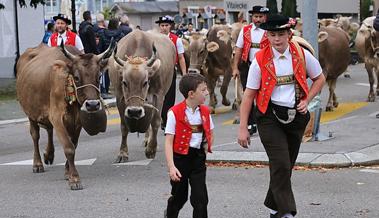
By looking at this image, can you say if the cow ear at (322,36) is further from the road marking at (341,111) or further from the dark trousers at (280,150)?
the dark trousers at (280,150)

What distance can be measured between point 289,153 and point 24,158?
6150 mm

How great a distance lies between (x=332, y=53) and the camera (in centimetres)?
1544

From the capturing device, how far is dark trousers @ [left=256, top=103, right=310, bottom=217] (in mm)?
6824

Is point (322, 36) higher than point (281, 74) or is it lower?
lower

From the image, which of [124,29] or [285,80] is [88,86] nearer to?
[285,80]

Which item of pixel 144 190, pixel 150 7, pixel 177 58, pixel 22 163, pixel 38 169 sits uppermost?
pixel 177 58

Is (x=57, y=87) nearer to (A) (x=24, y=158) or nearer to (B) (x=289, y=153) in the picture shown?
(A) (x=24, y=158)

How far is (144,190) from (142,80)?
1882 mm

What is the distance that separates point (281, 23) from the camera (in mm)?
6891

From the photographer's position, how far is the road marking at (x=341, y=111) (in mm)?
15227

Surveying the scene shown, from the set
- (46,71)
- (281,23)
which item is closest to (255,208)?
(281,23)

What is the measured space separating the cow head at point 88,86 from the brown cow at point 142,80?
0.72m

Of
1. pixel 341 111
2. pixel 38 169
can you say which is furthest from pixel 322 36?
pixel 38 169

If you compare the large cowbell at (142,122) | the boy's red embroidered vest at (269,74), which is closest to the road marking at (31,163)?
the large cowbell at (142,122)
